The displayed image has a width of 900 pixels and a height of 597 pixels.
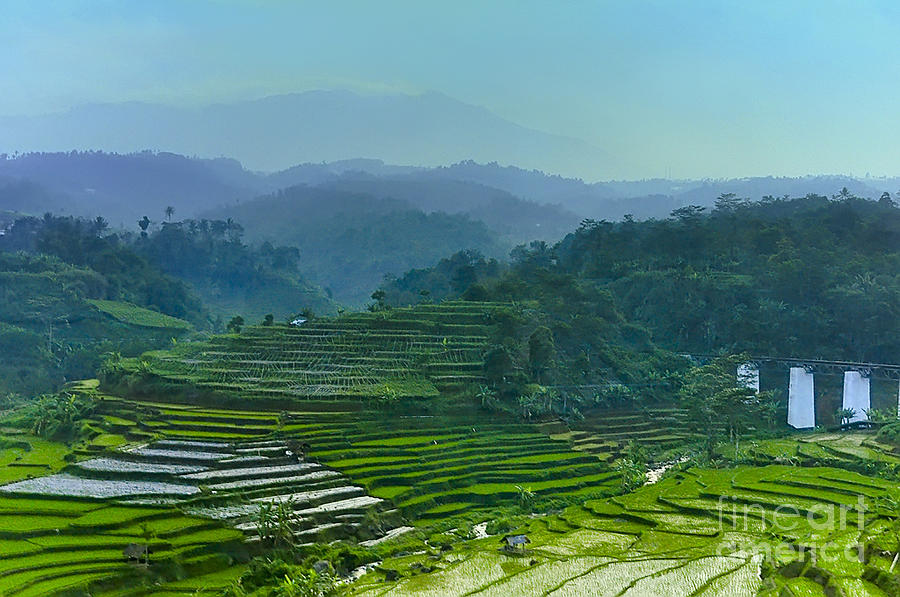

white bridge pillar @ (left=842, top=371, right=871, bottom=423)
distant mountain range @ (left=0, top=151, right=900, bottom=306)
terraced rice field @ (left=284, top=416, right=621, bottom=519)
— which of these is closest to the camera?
terraced rice field @ (left=284, top=416, right=621, bottom=519)

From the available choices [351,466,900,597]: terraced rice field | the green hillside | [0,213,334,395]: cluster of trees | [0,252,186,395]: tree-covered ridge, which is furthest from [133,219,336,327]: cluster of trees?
[351,466,900,597]: terraced rice field

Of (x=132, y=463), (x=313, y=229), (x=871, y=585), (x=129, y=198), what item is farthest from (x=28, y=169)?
(x=871, y=585)

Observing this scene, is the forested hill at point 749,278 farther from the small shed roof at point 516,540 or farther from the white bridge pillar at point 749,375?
the small shed roof at point 516,540

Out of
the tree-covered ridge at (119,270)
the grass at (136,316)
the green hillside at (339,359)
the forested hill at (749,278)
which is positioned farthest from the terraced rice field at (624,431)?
the tree-covered ridge at (119,270)

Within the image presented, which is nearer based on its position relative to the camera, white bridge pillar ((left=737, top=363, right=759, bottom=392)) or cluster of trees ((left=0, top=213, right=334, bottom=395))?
white bridge pillar ((left=737, top=363, right=759, bottom=392))

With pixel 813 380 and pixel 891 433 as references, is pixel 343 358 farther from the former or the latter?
pixel 813 380

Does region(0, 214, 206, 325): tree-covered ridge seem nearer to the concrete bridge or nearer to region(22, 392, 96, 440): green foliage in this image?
region(22, 392, 96, 440): green foliage
